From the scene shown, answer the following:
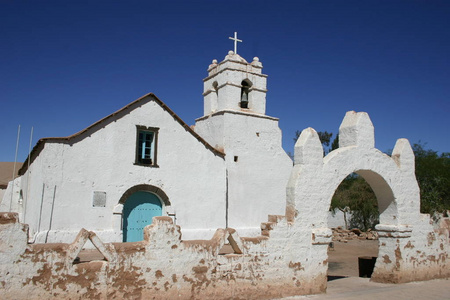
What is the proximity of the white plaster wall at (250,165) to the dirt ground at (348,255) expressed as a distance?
3026mm

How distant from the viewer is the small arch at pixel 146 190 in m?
13.0

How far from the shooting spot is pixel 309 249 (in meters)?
7.90

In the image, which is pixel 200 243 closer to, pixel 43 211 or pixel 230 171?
pixel 43 211

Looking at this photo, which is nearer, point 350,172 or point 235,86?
point 350,172

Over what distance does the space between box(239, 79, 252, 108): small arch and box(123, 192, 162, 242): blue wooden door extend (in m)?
5.32

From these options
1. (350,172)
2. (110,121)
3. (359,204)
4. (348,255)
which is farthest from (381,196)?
(359,204)

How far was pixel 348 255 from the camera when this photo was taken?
1820 centimetres

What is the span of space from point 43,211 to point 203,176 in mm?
5276

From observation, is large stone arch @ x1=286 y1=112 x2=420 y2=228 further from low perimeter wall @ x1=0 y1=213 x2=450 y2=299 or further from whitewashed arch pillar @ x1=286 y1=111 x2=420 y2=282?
low perimeter wall @ x1=0 y1=213 x2=450 y2=299

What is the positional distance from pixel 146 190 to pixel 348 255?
9.98 m

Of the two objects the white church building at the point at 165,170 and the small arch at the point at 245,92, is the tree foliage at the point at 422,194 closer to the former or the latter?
the white church building at the point at 165,170

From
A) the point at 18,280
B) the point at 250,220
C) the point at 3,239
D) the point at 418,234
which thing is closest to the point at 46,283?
the point at 18,280

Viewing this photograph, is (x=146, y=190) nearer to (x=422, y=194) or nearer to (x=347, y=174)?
(x=347, y=174)

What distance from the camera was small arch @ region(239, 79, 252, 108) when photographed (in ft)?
53.6
